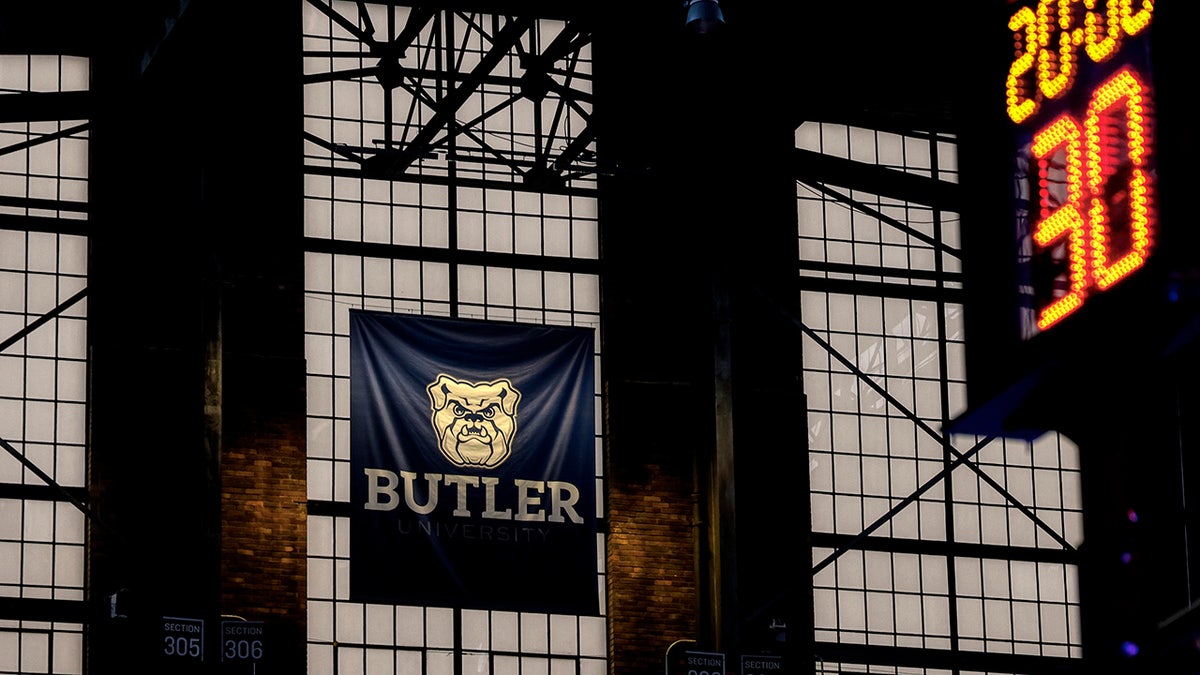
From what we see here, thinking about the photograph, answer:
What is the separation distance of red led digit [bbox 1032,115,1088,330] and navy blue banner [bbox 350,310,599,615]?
40.9 ft

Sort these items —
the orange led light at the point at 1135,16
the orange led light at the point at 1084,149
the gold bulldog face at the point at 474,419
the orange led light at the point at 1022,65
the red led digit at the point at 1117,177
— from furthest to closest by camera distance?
the gold bulldog face at the point at 474,419
the orange led light at the point at 1022,65
the orange led light at the point at 1135,16
the orange led light at the point at 1084,149
the red led digit at the point at 1117,177

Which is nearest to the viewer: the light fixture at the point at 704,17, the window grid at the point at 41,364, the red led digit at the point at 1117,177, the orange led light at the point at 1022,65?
the red led digit at the point at 1117,177

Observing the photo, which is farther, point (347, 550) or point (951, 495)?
point (951, 495)

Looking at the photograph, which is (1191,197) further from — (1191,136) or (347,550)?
(347,550)

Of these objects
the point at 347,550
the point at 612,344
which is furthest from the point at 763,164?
the point at 347,550

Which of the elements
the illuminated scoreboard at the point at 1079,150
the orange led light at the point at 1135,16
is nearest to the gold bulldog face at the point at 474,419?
the illuminated scoreboard at the point at 1079,150

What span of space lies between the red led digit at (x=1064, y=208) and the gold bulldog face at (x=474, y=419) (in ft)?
41.5

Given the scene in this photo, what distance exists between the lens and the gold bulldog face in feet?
80.3

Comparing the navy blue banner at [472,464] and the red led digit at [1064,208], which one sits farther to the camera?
the navy blue banner at [472,464]

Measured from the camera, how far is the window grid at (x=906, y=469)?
27.0 meters

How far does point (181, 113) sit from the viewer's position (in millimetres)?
24906

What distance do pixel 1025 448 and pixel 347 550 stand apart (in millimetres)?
8380

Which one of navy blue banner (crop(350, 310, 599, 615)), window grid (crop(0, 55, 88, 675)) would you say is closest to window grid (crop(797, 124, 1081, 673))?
navy blue banner (crop(350, 310, 599, 615))

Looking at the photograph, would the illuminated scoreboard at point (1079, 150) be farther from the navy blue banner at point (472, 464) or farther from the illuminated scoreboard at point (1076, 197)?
the navy blue banner at point (472, 464)
